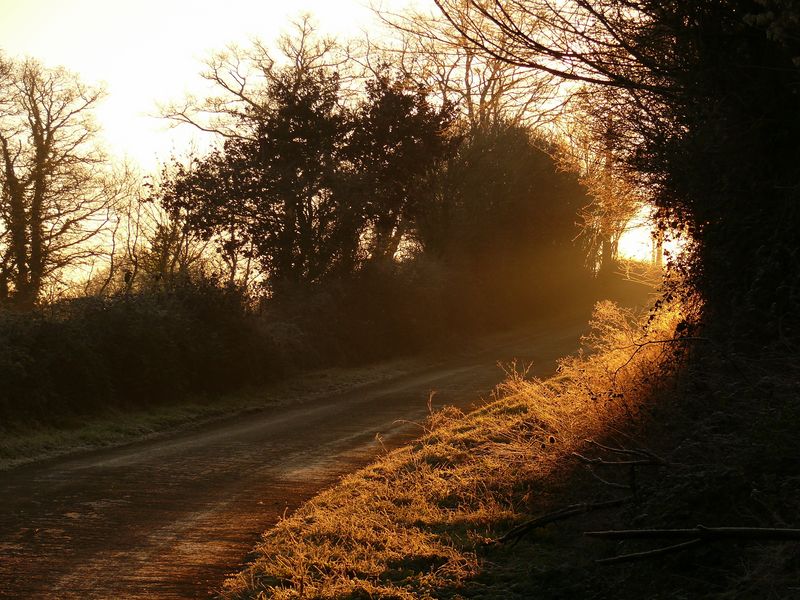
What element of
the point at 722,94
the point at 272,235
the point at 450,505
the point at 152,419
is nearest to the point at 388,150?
the point at 272,235

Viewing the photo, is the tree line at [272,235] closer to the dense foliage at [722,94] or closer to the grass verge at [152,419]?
the grass verge at [152,419]

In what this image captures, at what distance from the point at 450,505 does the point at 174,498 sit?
328 centimetres

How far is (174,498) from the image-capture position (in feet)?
33.8

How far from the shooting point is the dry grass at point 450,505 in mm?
6633

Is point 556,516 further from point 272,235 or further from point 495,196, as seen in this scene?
point 495,196

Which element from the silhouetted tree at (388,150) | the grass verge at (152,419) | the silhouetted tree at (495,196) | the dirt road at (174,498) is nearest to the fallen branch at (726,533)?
the dirt road at (174,498)

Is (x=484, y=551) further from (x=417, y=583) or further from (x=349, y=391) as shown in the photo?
(x=349, y=391)

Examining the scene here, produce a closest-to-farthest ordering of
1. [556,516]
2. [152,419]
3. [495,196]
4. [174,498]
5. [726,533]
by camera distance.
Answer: [726,533]
[556,516]
[174,498]
[152,419]
[495,196]

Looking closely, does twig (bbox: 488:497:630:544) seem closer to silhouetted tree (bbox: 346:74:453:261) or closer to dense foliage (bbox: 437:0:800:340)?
dense foliage (bbox: 437:0:800:340)

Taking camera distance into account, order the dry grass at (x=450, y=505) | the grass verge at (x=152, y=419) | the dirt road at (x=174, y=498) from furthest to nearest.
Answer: the grass verge at (x=152, y=419) < the dirt road at (x=174, y=498) < the dry grass at (x=450, y=505)

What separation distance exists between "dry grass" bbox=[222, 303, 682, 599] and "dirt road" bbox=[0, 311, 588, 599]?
1.94 feet

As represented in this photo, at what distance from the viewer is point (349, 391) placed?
75.7 ft

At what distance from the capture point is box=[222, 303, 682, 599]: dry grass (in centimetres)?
663

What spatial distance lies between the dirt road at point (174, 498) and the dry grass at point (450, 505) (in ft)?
1.94
